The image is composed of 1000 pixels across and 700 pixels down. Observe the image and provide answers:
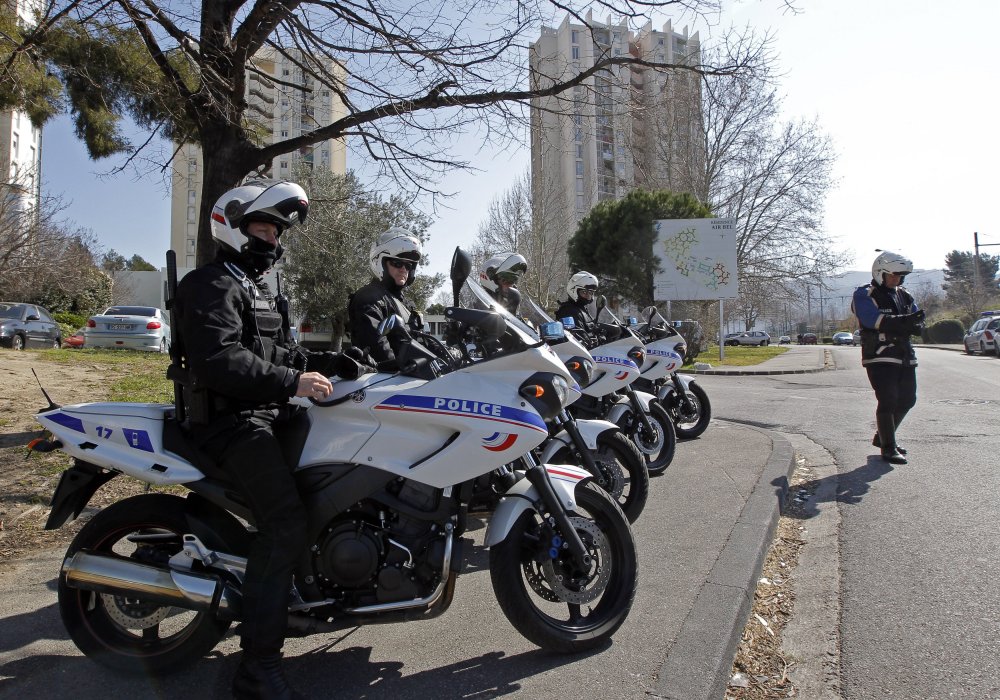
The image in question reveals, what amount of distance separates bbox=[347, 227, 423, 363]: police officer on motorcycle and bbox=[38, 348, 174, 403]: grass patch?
11.5 ft

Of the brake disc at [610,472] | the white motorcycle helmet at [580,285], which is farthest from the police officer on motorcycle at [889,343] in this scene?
the brake disc at [610,472]

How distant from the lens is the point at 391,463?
2.83 m

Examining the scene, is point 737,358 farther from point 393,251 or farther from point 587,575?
point 587,575

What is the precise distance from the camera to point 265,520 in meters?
2.73

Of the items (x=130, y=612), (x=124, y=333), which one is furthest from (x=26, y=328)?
(x=130, y=612)

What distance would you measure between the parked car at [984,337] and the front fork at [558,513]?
3282 centimetres

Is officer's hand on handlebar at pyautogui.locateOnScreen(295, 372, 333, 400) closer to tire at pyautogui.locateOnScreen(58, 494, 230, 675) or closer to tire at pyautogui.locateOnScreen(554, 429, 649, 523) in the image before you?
tire at pyautogui.locateOnScreen(58, 494, 230, 675)

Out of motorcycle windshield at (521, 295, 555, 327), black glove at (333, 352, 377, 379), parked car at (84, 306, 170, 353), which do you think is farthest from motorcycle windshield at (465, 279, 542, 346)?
parked car at (84, 306, 170, 353)

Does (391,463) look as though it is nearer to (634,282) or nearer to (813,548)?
(813,548)

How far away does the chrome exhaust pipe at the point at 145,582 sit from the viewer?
2.77 m

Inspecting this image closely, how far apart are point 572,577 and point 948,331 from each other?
56706mm

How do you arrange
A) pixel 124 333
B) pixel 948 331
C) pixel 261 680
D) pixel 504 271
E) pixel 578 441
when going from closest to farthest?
pixel 261 680 < pixel 578 441 < pixel 504 271 < pixel 124 333 < pixel 948 331

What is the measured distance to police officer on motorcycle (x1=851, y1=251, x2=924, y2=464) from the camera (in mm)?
6887

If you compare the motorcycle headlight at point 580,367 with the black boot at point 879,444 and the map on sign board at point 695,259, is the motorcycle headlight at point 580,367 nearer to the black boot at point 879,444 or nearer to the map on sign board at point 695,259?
the black boot at point 879,444
